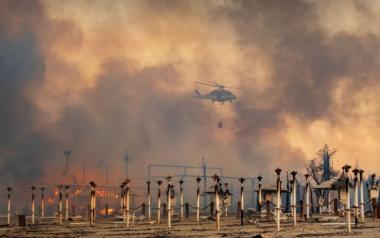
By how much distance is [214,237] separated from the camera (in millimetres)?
29656

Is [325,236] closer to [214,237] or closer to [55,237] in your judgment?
[214,237]

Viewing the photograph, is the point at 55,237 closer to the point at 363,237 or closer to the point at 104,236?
the point at 104,236

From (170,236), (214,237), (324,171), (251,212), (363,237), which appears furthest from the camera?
(324,171)

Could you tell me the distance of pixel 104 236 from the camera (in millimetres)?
33469

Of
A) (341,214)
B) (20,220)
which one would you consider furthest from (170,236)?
(341,214)

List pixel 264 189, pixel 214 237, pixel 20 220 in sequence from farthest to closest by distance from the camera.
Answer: pixel 264 189
pixel 20 220
pixel 214 237

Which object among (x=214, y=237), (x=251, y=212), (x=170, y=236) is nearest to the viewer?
(x=214, y=237)

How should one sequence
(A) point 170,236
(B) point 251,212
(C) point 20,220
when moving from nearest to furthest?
(A) point 170,236 < (C) point 20,220 < (B) point 251,212

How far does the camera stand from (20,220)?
52.6m

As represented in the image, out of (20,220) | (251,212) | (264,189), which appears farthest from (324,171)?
(20,220)

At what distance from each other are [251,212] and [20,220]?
1160 inches

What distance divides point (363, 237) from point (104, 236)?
15058 mm

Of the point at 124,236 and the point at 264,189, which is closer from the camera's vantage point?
the point at 124,236

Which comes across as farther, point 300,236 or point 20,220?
point 20,220
